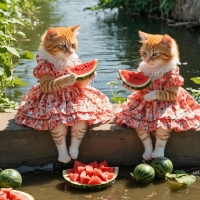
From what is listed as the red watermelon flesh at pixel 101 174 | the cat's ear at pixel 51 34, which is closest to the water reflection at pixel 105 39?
the cat's ear at pixel 51 34

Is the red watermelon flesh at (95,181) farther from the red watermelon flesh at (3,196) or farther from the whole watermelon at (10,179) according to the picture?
the red watermelon flesh at (3,196)

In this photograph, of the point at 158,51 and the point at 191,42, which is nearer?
the point at 158,51

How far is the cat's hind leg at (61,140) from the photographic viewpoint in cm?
528

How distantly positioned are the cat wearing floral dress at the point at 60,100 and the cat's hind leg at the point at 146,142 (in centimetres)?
41

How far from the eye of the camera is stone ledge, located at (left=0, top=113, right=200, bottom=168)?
5453 millimetres

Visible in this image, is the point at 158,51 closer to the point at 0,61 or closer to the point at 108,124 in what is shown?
the point at 108,124

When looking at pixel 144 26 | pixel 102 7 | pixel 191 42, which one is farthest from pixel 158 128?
pixel 102 7

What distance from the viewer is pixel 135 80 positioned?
17.7ft

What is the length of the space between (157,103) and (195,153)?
72 centimetres

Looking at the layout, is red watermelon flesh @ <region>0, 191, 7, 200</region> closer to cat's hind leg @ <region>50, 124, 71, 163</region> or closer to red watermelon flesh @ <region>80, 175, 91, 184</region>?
red watermelon flesh @ <region>80, 175, 91, 184</region>

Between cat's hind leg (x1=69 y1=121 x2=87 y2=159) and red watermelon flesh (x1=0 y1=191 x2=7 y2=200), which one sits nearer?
red watermelon flesh (x1=0 y1=191 x2=7 y2=200)

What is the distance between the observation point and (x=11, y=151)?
5.50 m

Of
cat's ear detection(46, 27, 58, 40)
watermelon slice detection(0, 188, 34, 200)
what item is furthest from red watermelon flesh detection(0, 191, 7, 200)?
cat's ear detection(46, 27, 58, 40)

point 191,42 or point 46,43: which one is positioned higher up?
point 46,43
